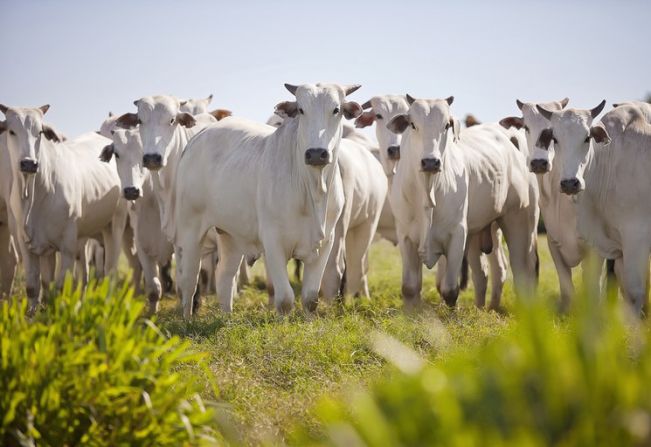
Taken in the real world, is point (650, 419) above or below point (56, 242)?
above

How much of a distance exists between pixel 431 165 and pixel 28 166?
448 centimetres

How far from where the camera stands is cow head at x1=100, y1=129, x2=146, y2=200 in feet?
35.6

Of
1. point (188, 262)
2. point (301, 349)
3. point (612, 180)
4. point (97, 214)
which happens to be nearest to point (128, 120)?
point (97, 214)

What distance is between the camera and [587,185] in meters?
8.88

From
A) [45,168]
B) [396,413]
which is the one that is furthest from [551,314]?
[45,168]

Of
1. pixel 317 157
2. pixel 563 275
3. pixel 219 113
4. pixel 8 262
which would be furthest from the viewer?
pixel 219 113

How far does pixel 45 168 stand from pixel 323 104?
4111 millimetres

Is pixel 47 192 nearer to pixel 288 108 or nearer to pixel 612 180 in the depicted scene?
pixel 288 108

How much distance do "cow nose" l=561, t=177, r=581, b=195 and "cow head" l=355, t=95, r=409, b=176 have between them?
3408 mm

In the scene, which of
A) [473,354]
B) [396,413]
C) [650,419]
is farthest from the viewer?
[473,354]

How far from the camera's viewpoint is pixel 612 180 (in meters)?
8.74

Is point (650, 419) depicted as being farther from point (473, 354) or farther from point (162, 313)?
point (162, 313)

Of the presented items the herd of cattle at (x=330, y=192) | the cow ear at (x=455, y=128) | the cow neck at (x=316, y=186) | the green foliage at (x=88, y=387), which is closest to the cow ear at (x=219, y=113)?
the herd of cattle at (x=330, y=192)

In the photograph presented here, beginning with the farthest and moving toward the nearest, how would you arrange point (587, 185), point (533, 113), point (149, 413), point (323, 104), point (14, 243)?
point (14, 243) → point (533, 113) → point (587, 185) → point (323, 104) → point (149, 413)
